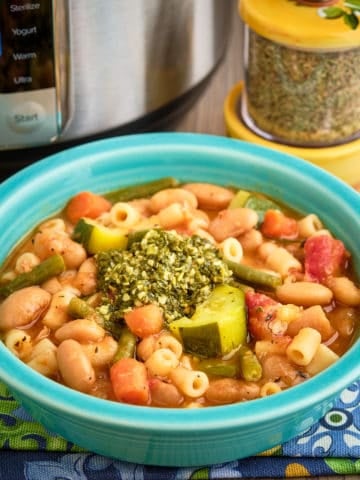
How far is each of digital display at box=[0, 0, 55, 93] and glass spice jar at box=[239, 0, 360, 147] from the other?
330 millimetres

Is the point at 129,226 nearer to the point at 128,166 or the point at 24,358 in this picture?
the point at 128,166

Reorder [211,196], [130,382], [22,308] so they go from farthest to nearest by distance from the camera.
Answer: [211,196] < [22,308] < [130,382]

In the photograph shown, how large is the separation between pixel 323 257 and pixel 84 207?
13.9 inches

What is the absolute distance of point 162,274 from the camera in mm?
1147

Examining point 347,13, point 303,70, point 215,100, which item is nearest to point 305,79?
point 303,70

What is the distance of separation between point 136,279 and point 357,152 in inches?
20.0

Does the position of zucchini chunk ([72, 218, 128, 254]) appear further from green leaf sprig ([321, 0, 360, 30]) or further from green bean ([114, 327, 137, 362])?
green leaf sprig ([321, 0, 360, 30])

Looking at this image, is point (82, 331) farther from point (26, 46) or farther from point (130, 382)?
point (26, 46)

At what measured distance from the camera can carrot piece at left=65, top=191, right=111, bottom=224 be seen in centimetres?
131

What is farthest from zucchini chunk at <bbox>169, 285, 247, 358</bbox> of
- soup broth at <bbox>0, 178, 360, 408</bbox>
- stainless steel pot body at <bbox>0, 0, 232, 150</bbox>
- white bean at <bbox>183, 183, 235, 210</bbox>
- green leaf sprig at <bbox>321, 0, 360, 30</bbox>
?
green leaf sprig at <bbox>321, 0, 360, 30</bbox>

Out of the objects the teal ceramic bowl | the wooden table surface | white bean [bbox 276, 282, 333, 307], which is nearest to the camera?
the teal ceramic bowl

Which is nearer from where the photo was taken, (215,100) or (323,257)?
(323,257)

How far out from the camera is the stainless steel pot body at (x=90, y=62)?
1272mm

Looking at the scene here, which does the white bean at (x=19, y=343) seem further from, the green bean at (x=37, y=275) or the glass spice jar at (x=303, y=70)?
the glass spice jar at (x=303, y=70)
